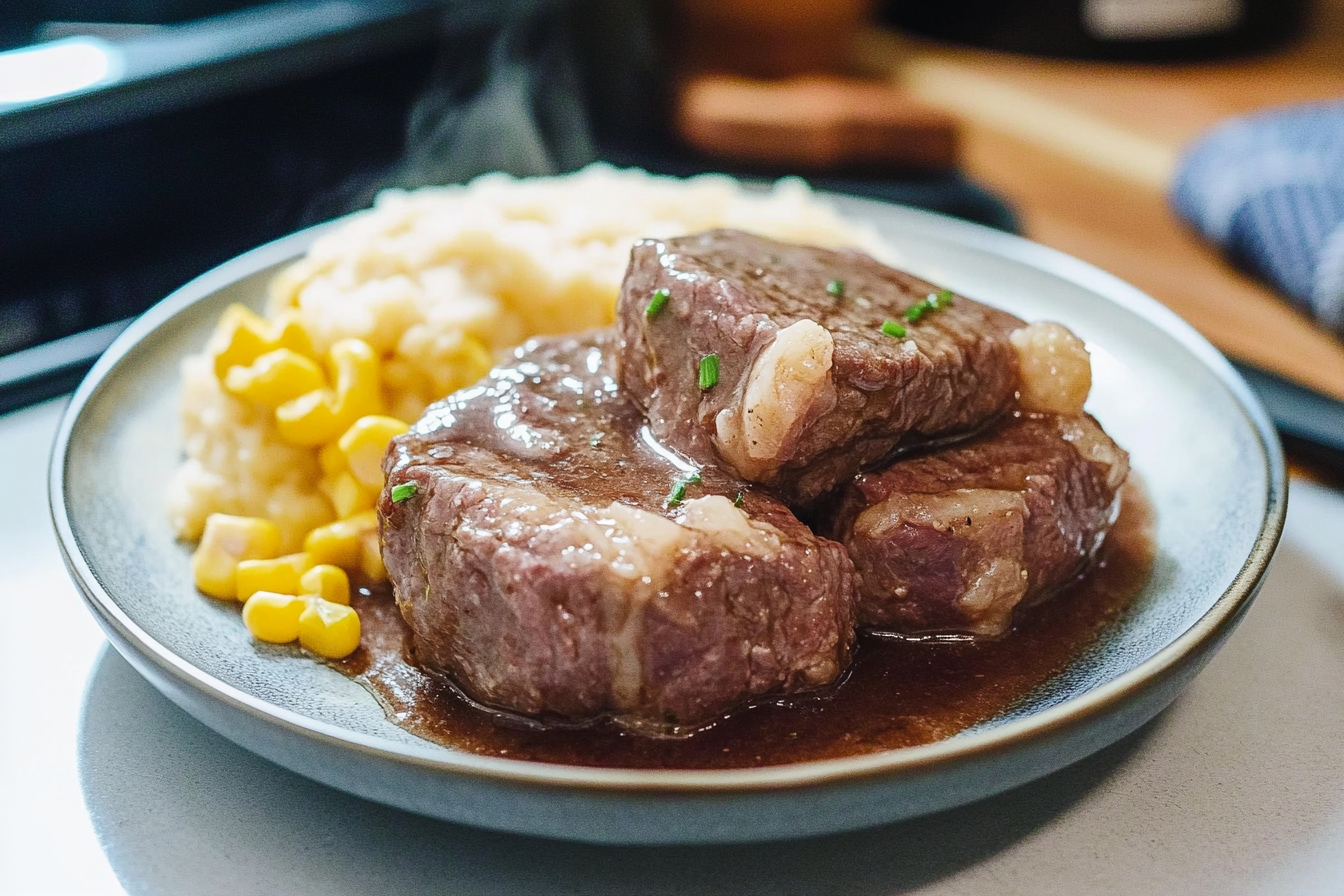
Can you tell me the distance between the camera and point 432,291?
358 centimetres

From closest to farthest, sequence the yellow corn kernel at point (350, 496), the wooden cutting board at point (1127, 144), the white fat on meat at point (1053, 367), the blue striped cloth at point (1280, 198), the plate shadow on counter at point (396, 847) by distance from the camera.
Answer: the plate shadow on counter at point (396, 847) < the white fat on meat at point (1053, 367) < the yellow corn kernel at point (350, 496) < the blue striped cloth at point (1280, 198) < the wooden cutting board at point (1127, 144)

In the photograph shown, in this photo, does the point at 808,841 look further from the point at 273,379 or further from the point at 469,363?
the point at 273,379

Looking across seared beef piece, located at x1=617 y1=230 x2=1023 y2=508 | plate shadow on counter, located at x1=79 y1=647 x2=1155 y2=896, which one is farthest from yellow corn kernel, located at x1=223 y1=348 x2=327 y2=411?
plate shadow on counter, located at x1=79 y1=647 x2=1155 y2=896

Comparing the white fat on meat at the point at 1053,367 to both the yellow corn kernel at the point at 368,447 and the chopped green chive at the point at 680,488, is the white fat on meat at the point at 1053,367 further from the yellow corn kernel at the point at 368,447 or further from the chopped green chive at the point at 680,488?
the yellow corn kernel at the point at 368,447

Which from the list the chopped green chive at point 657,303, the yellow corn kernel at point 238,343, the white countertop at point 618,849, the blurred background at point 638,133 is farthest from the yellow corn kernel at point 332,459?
the blurred background at point 638,133

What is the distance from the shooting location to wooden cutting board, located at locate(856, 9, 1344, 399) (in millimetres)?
5281

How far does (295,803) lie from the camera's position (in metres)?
2.54

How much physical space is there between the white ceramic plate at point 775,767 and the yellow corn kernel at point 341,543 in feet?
0.96

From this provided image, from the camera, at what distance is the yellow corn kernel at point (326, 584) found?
9.59 feet

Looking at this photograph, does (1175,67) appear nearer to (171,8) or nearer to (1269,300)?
(1269,300)

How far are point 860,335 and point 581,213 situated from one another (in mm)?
1468

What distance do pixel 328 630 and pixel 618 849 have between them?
806 mm

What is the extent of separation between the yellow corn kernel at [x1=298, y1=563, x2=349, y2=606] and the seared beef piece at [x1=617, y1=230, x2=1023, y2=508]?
83 centimetres

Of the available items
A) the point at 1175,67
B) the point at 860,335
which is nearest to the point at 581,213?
the point at 860,335
